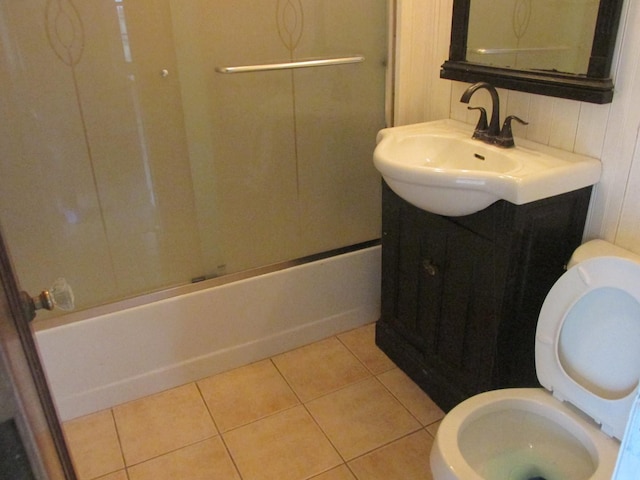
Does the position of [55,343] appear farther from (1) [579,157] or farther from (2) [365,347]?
(1) [579,157]

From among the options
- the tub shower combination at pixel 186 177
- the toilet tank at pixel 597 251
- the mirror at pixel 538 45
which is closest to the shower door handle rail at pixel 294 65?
the tub shower combination at pixel 186 177

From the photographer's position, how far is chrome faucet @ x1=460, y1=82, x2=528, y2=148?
5.25ft

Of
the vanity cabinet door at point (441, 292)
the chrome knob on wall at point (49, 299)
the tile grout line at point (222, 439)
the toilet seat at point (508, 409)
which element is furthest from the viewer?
the tile grout line at point (222, 439)

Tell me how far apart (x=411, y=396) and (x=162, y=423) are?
0.89 m

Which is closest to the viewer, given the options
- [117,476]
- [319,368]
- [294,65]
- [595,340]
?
[595,340]

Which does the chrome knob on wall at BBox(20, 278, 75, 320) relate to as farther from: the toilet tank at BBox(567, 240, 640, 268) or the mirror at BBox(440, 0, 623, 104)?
the mirror at BBox(440, 0, 623, 104)

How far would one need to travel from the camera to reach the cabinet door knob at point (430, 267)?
176 cm

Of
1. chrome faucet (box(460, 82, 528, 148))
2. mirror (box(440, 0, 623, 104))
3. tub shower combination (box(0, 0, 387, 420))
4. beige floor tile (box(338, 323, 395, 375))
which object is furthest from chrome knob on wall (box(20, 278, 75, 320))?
beige floor tile (box(338, 323, 395, 375))

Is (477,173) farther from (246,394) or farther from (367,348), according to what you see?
(246,394)

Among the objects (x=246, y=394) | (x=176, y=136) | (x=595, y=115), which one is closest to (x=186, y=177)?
(x=176, y=136)

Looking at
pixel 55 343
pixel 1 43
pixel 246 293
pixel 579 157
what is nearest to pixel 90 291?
pixel 55 343

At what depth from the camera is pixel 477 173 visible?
139 centimetres

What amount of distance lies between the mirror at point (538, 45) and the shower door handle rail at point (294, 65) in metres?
0.37

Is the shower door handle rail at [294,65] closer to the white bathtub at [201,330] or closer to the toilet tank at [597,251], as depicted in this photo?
the white bathtub at [201,330]
